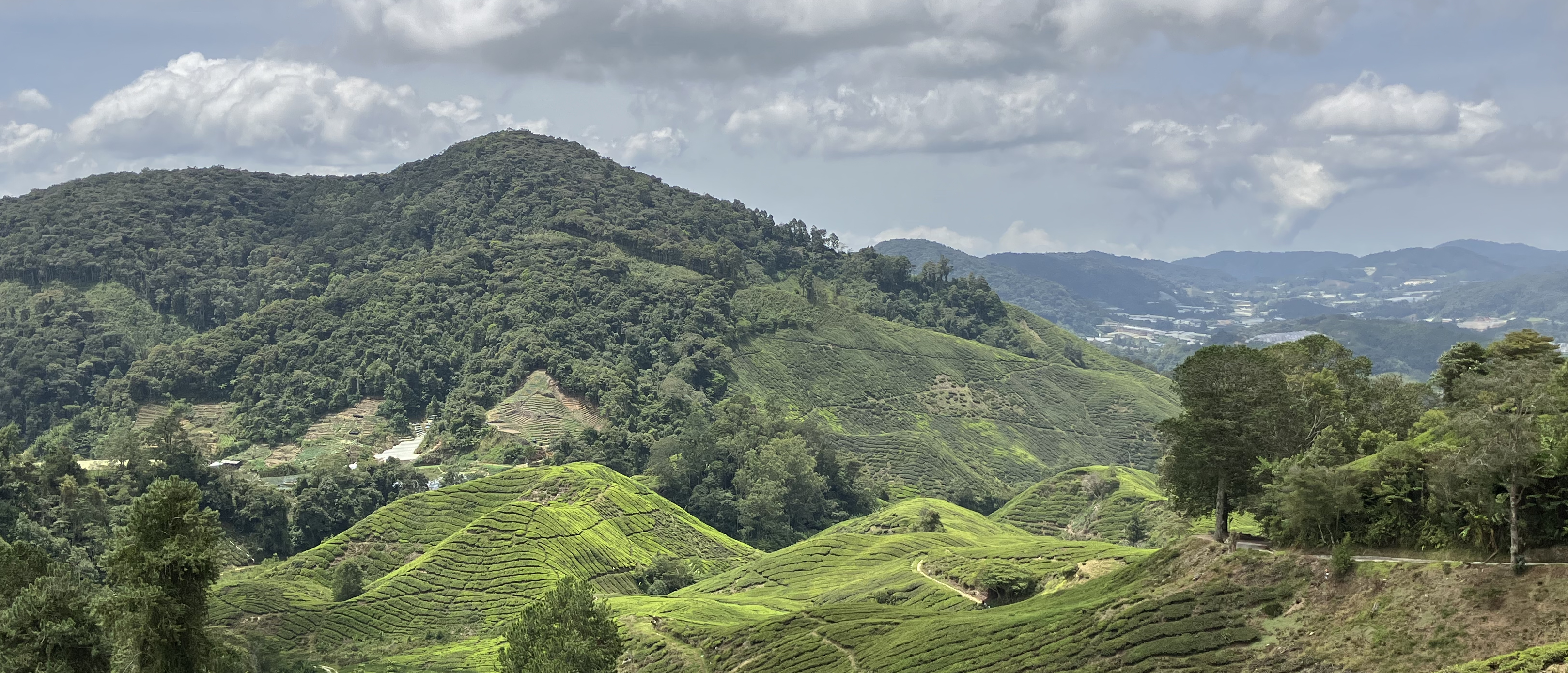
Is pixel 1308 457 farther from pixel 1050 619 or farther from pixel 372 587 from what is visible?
pixel 372 587

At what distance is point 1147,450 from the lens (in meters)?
188

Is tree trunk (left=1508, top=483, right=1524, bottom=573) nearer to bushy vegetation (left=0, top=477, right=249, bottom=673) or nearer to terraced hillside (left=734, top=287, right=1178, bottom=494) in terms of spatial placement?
bushy vegetation (left=0, top=477, right=249, bottom=673)

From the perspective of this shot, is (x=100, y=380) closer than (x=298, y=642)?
No

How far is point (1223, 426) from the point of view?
4859cm

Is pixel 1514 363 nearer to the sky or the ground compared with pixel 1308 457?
nearer to the sky

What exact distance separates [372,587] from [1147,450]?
137753 mm

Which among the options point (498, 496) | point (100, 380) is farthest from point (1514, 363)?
point (100, 380)

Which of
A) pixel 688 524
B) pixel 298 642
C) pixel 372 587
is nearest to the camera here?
pixel 298 642

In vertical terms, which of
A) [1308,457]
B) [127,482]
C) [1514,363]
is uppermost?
[1514,363]

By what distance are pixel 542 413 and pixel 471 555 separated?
200 feet

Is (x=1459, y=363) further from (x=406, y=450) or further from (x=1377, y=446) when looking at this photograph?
(x=406, y=450)

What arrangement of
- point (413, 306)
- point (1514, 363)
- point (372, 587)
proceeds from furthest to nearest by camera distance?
point (413, 306), point (372, 587), point (1514, 363)

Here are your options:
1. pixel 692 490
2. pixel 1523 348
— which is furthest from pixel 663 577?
pixel 1523 348

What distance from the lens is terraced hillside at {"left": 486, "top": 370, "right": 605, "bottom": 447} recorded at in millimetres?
148125
